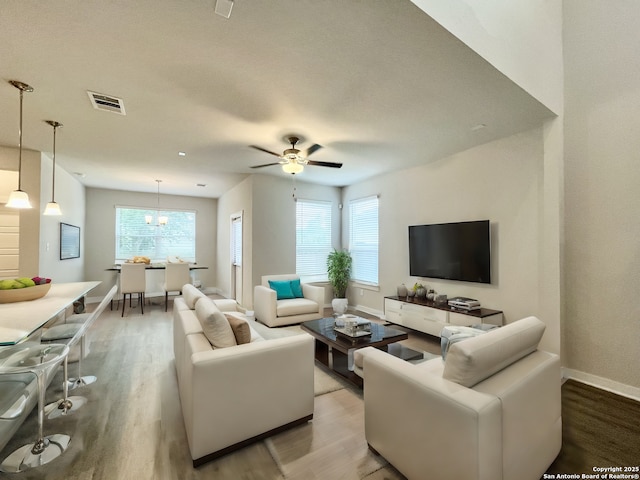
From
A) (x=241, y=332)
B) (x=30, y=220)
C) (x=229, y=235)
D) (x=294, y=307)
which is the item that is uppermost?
(x=30, y=220)

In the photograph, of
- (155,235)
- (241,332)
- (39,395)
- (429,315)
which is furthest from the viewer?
(155,235)

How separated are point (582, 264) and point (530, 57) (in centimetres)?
212

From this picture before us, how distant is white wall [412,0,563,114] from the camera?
1873 millimetres

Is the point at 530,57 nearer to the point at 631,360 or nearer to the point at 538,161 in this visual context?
the point at 538,161

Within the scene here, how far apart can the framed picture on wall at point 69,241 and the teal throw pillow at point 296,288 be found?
163 inches

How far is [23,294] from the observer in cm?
217

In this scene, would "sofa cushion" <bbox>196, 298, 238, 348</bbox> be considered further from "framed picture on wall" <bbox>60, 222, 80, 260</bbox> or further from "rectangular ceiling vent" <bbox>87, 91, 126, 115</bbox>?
"framed picture on wall" <bbox>60, 222, 80, 260</bbox>

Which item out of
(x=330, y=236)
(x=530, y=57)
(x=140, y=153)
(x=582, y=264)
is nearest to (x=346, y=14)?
(x=530, y=57)

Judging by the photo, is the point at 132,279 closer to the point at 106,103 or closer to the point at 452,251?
the point at 106,103

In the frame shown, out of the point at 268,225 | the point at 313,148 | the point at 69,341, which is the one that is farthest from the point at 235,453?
the point at 268,225

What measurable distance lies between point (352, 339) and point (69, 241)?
229 inches

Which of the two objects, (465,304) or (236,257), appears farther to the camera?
(236,257)

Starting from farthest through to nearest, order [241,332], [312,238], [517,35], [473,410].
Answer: [312,238], [517,35], [241,332], [473,410]

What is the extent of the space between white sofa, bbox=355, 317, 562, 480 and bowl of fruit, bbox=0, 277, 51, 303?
2625 mm
